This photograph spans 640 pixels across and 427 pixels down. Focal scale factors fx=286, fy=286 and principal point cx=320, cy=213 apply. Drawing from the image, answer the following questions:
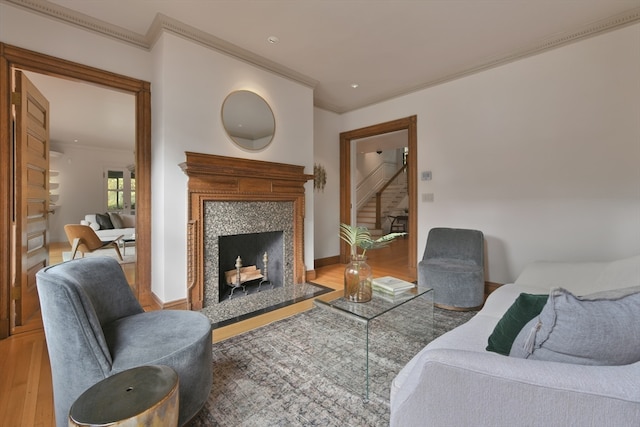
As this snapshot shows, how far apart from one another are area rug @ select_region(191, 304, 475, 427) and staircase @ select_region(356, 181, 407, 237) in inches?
254

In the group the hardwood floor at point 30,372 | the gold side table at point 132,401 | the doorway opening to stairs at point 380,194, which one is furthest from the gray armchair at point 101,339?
the doorway opening to stairs at point 380,194

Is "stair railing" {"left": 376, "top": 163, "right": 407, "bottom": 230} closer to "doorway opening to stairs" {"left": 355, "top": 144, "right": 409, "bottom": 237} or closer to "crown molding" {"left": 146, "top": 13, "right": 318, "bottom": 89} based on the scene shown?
"doorway opening to stairs" {"left": 355, "top": 144, "right": 409, "bottom": 237}

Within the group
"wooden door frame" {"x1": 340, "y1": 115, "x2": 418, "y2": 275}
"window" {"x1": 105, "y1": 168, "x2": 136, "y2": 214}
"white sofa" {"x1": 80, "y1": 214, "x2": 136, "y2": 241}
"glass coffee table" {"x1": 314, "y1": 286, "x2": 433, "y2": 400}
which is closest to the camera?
"glass coffee table" {"x1": 314, "y1": 286, "x2": 433, "y2": 400}

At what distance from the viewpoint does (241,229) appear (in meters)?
3.27

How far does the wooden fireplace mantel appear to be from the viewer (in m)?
2.86

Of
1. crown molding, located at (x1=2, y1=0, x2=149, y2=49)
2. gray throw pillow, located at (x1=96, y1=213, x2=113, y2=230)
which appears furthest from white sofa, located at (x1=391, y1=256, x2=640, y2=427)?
gray throw pillow, located at (x1=96, y1=213, x2=113, y2=230)

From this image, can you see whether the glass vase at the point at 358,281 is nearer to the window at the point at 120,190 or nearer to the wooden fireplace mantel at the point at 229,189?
the wooden fireplace mantel at the point at 229,189

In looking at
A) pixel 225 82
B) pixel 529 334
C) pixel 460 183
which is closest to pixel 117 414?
pixel 529 334

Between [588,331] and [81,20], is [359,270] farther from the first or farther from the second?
[81,20]

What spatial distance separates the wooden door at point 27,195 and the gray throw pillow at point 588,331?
354cm

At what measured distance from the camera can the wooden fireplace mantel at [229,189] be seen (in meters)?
2.86

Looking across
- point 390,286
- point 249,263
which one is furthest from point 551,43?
point 249,263

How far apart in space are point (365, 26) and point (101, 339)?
3.07 m

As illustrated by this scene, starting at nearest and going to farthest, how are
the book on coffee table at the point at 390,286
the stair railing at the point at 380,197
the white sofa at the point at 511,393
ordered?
the white sofa at the point at 511,393 → the book on coffee table at the point at 390,286 → the stair railing at the point at 380,197
